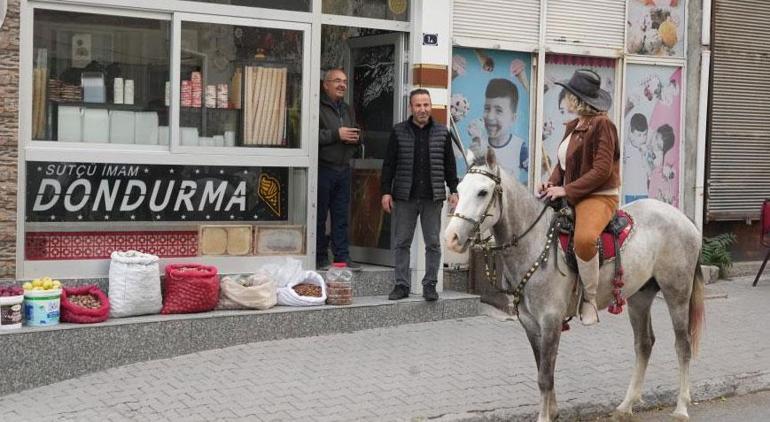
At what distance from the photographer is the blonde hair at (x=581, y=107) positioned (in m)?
7.23

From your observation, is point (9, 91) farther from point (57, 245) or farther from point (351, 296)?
point (351, 296)

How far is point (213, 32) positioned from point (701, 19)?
6778 mm

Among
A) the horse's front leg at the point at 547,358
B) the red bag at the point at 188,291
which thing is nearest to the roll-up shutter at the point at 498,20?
the red bag at the point at 188,291

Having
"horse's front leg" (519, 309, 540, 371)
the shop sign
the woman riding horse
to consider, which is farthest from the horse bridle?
the shop sign

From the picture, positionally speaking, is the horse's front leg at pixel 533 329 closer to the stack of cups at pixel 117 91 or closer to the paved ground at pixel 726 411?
the paved ground at pixel 726 411

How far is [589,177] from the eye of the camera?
23.1 ft

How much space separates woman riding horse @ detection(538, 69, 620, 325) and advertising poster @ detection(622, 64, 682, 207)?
5.74 m

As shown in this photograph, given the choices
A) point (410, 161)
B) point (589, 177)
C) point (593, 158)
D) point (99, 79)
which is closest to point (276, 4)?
point (99, 79)

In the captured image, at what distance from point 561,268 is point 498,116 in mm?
5131

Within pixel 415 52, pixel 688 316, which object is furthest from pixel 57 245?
pixel 688 316

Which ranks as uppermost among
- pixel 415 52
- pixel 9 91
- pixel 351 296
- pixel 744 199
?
pixel 415 52

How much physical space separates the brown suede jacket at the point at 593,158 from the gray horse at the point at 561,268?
0.99ft

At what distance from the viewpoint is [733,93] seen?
13.5 metres

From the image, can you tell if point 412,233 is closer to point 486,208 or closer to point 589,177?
point 589,177
